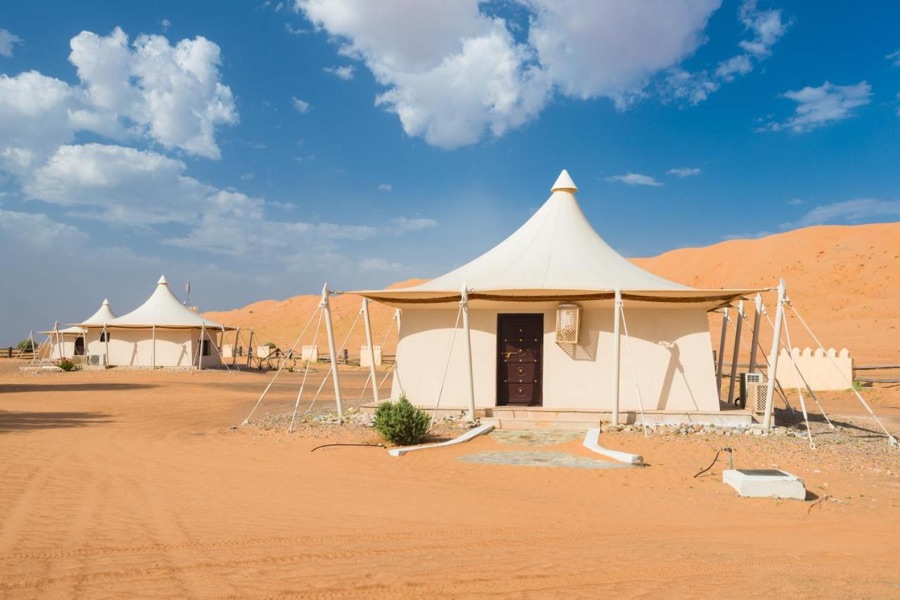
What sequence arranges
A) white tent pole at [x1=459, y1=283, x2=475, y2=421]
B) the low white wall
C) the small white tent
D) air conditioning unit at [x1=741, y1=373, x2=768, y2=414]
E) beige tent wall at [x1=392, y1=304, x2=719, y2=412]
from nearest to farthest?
white tent pole at [x1=459, y1=283, x2=475, y2=421], air conditioning unit at [x1=741, y1=373, x2=768, y2=414], beige tent wall at [x1=392, y1=304, x2=719, y2=412], the low white wall, the small white tent

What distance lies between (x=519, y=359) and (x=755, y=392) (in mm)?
4765

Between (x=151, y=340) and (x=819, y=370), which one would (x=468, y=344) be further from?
(x=151, y=340)

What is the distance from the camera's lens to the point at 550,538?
238 inches

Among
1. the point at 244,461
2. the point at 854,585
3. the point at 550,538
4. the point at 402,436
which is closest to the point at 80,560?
the point at 550,538

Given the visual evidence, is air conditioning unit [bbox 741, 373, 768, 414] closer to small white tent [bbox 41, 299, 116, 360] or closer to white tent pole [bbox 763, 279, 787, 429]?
white tent pole [bbox 763, 279, 787, 429]

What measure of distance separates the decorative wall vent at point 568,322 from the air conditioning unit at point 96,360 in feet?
88.7

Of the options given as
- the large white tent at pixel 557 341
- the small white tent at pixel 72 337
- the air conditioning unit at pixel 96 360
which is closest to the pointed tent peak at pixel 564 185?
the large white tent at pixel 557 341

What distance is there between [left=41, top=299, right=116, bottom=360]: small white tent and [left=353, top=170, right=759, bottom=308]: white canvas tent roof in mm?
27773

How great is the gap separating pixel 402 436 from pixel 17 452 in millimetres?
5845

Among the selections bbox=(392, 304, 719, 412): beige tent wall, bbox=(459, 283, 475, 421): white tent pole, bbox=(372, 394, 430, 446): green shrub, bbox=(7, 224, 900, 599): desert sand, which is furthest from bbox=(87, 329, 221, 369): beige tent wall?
bbox=(372, 394, 430, 446): green shrub

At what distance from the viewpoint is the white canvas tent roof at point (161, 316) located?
33156 millimetres

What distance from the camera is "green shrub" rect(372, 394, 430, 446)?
11305 mm

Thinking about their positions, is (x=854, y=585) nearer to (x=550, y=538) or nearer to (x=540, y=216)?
(x=550, y=538)

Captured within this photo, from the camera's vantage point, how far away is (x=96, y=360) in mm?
33594
